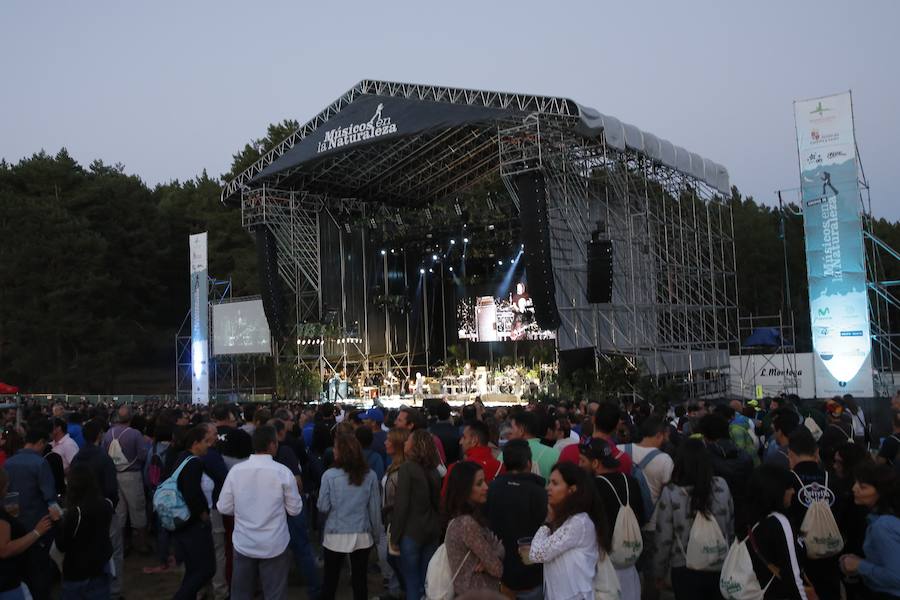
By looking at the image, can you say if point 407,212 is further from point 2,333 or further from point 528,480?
point 528,480

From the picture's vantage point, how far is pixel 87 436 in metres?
5.20

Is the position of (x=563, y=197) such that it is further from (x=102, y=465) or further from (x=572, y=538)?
(x=572, y=538)

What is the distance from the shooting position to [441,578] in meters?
3.25

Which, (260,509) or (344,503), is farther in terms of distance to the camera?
(344,503)

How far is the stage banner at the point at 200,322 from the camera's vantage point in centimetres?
2091

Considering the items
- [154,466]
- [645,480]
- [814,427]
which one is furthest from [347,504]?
[814,427]

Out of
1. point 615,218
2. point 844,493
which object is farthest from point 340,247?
Answer: point 844,493

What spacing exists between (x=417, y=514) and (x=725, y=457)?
5.80ft

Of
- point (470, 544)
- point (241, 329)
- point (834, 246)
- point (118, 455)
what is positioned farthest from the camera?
point (241, 329)

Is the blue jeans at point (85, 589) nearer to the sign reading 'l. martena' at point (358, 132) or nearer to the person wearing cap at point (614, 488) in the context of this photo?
the person wearing cap at point (614, 488)

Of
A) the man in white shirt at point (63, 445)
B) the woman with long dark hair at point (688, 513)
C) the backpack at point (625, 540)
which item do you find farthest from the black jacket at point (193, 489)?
the woman with long dark hair at point (688, 513)

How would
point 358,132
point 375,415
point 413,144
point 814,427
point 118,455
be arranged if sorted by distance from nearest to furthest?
1. point 118,455
2. point 814,427
3. point 375,415
4. point 358,132
5. point 413,144

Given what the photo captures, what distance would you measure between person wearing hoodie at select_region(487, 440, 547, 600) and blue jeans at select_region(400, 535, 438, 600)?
2.63 feet

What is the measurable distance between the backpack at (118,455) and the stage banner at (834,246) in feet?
43.1
